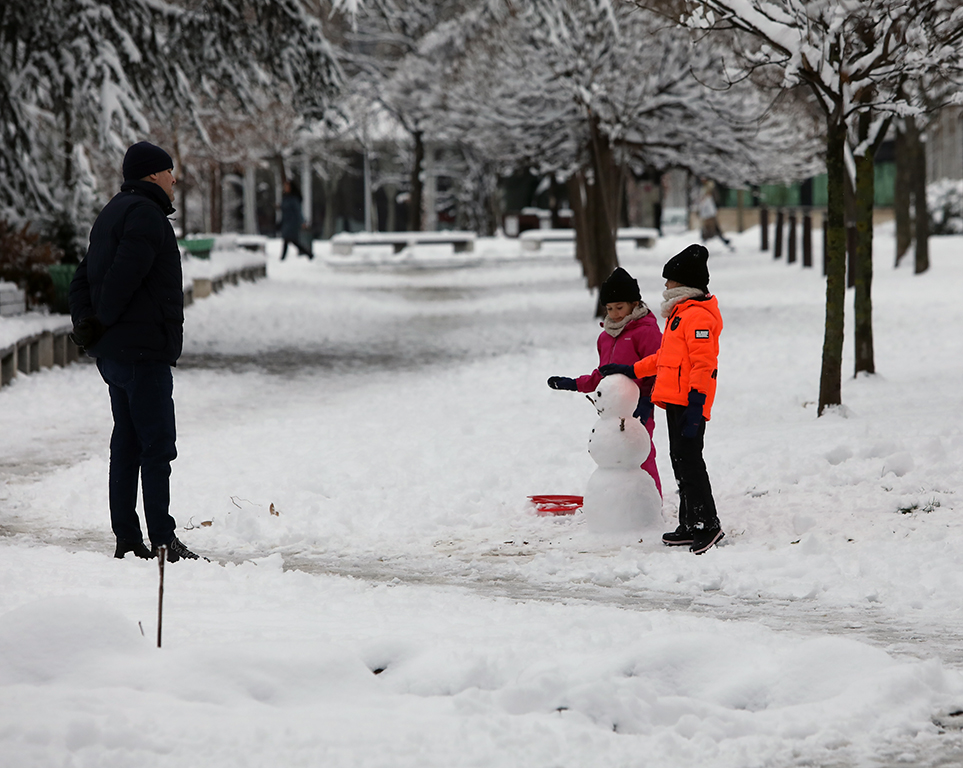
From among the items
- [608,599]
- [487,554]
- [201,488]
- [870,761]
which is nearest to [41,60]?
[201,488]

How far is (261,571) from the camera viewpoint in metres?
5.98

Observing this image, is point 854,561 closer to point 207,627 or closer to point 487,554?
point 487,554

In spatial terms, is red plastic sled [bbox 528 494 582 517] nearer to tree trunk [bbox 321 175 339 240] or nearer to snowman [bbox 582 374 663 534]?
snowman [bbox 582 374 663 534]

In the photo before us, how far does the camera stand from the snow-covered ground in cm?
385

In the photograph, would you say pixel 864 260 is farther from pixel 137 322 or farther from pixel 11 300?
pixel 11 300

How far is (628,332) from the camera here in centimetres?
721

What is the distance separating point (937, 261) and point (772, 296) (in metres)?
5.10

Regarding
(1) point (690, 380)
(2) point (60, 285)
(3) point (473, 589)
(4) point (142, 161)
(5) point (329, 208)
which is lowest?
(3) point (473, 589)

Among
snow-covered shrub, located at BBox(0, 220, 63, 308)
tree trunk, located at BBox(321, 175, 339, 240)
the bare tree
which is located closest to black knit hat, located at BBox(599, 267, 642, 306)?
the bare tree

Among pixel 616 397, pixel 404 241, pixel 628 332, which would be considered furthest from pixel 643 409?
pixel 404 241

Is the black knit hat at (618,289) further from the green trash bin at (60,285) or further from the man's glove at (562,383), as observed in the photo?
the green trash bin at (60,285)

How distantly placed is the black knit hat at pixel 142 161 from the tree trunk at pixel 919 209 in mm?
20012

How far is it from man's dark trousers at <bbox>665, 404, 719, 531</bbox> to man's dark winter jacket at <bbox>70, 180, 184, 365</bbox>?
2463 millimetres

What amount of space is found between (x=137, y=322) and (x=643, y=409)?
8.66 feet
